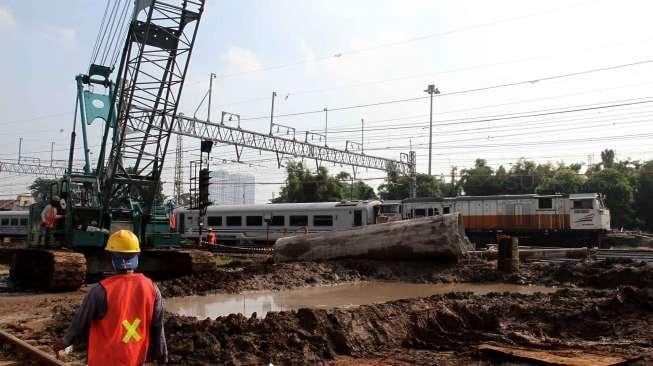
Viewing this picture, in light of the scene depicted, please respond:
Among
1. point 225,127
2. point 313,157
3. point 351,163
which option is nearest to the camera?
point 225,127

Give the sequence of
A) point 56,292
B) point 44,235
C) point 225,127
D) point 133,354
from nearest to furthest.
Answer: point 133,354 → point 56,292 → point 44,235 → point 225,127

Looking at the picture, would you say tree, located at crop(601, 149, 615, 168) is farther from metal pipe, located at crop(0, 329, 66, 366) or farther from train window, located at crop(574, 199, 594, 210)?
metal pipe, located at crop(0, 329, 66, 366)

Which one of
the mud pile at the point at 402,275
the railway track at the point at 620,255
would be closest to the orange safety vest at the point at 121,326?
the mud pile at the point at 402,275

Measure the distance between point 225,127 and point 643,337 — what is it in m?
30.4

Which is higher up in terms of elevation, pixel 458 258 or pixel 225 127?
pixel 225 127

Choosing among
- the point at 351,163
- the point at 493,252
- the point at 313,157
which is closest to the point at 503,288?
the point at 493,252

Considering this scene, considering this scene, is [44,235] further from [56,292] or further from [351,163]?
[351,163]

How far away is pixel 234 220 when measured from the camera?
37.7 meters

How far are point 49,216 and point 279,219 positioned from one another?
72.1ft

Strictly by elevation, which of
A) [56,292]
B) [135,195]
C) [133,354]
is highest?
[135,195]

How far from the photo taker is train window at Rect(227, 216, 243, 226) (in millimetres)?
37281

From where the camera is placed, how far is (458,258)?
1566cm

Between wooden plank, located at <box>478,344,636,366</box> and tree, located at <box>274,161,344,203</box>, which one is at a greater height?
tree, located at <box>274,161,344,203</box>

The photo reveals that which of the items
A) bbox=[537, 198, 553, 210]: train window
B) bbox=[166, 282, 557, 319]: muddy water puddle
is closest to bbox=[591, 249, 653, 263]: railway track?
bbox=[166, 282, 557, 319]: muddy water puddle
